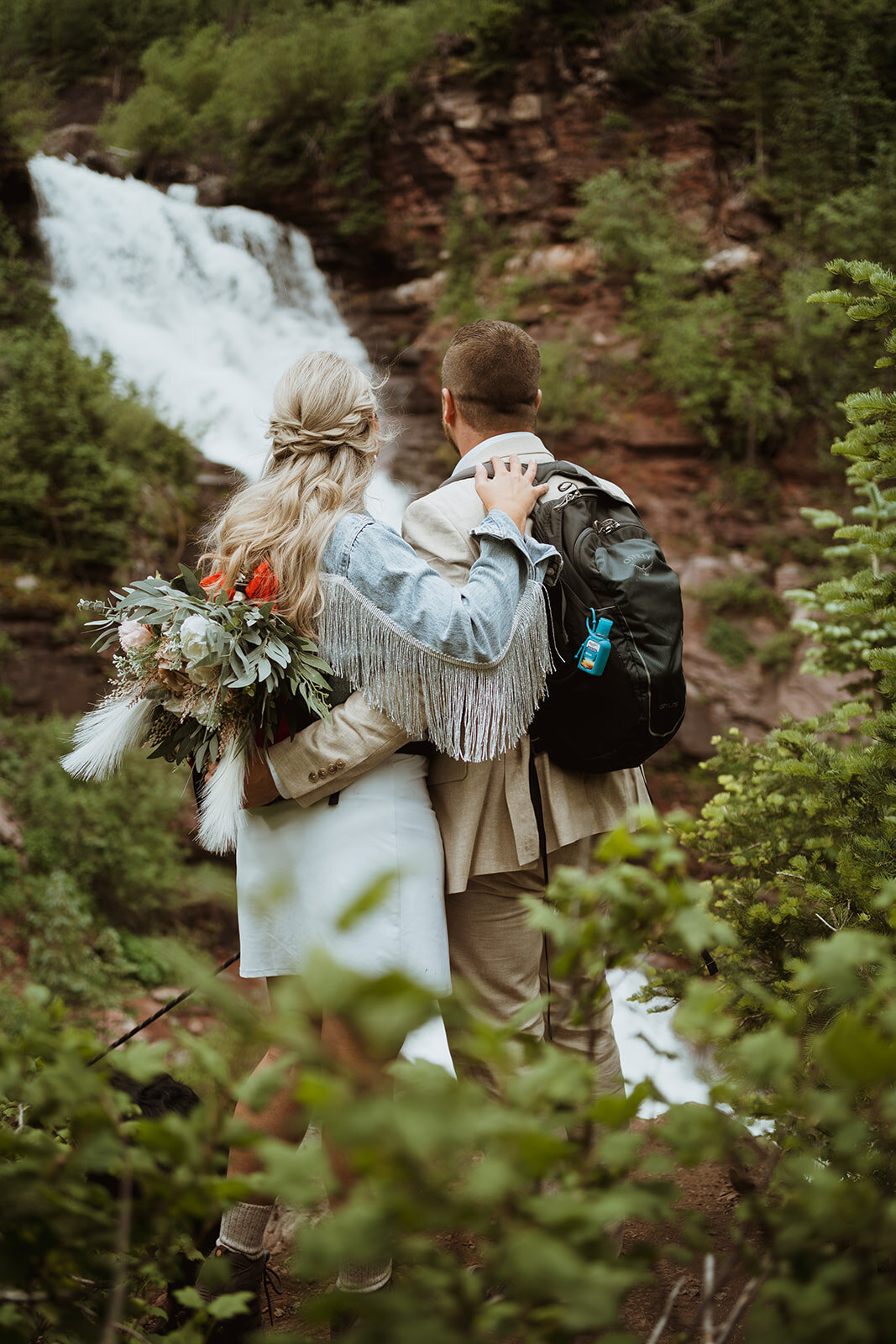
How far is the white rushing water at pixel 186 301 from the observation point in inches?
406

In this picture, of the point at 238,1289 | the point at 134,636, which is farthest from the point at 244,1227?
the point at 134,636

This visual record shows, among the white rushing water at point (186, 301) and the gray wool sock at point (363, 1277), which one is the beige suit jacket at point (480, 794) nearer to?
the gray wool sock at point (363, 1277)

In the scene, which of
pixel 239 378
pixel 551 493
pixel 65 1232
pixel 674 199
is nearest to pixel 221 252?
pixel 239 378

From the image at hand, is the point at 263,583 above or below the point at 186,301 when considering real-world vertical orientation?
above

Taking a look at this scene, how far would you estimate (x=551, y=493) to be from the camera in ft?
6.81

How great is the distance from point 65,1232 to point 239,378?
11139mm

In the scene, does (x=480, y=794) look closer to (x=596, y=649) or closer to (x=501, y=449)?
(x=596, y=649)

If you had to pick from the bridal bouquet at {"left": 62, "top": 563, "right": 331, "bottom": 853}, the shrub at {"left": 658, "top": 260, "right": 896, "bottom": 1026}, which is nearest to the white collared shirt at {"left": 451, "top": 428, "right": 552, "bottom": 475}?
the bridal bouquet at {"left": 62, "top": 563, "right": 331, "bottom": 853}

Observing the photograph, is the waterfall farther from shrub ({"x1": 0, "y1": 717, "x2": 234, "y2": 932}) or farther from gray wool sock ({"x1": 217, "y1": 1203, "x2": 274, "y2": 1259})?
gray wool sock ({"x1": 217, "y1": 1203, "x2": 274, "y2": 1259})

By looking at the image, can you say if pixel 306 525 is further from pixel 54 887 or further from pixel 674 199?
pixel 674 199

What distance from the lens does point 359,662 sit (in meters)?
1.84

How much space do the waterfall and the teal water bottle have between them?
843 centimetres

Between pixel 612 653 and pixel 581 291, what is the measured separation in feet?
33.3

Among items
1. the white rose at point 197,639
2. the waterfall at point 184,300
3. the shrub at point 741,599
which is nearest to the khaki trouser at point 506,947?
the white rose at point 197,639
